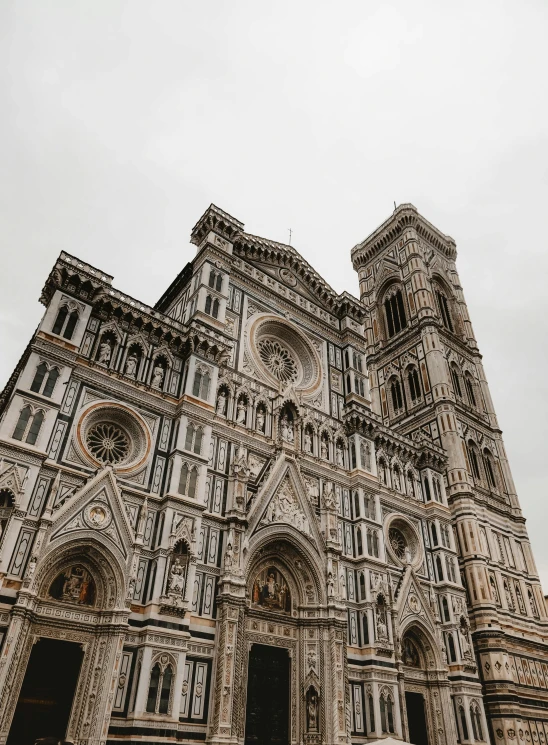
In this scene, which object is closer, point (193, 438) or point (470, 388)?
point (193, 438)

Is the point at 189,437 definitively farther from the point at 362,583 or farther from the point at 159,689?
the point at 362,583

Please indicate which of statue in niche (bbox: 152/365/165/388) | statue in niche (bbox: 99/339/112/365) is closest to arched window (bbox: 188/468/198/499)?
statue in niche (bbox: 152/365/165/388)

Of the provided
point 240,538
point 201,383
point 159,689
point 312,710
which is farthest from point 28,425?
point 312,710

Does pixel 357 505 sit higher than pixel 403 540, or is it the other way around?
pixel 357 505

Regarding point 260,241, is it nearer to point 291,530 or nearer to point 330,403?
point 330,403

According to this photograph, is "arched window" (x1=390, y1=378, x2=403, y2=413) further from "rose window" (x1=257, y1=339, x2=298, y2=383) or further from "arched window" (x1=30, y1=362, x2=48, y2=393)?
"arched window" (x1=30, y1=362, x2=48, y2=393)

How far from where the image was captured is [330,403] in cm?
2853

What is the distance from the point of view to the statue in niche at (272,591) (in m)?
21.0

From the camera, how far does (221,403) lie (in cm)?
2348

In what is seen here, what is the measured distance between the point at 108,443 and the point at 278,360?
1108 cm

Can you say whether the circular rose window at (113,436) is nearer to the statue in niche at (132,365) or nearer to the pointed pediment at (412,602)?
the statue in niche at (132,365)

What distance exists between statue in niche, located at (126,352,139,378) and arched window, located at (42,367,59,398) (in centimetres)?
290

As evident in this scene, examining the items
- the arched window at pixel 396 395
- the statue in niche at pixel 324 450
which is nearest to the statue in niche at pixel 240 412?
the statue in niche at pixel 324 450

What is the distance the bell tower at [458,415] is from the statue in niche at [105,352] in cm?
1823
